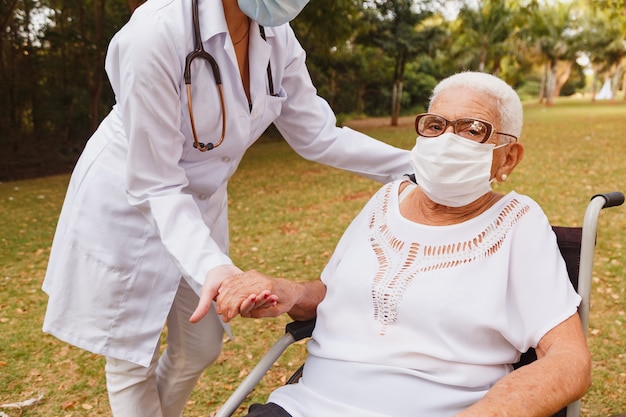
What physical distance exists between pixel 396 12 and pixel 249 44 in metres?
22.0

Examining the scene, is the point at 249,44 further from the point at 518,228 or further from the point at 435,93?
the point at 518,228

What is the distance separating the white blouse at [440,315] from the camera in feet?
5.80

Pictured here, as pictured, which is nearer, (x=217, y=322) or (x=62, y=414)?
(x=217, y=322)

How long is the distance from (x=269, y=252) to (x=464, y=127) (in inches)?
189

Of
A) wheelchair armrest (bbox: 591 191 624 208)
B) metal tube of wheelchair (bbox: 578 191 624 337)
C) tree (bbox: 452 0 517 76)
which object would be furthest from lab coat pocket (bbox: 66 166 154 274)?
tree (bbox: 452 0 517 76)

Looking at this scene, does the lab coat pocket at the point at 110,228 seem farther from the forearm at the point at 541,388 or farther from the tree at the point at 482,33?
the tree at the point at 482,33

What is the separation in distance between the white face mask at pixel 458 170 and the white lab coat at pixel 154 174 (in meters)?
0.49

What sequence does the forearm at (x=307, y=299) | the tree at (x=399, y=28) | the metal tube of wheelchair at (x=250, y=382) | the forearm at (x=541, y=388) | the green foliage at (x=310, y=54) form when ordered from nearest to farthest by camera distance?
the forearm at (x=541, y=388) < the metal tube of wheelchair at (x=250, y=382) < the forearm at (x=307, y=299) < the green foliage at (x=310, y=54) < the tree at (x=399, y=28)

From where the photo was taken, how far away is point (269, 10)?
1.89 metres

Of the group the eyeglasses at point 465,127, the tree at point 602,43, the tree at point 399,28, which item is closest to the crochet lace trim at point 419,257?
the eyeglasses at point 465,127

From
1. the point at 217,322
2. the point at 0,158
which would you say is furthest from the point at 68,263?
the point at 0,158

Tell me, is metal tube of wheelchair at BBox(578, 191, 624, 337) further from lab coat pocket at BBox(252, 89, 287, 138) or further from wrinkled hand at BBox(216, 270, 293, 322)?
lab coat pocket at BBox(252, 89, 287, 138)

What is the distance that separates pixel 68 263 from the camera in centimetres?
215

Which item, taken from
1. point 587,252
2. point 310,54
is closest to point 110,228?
point 587,252
